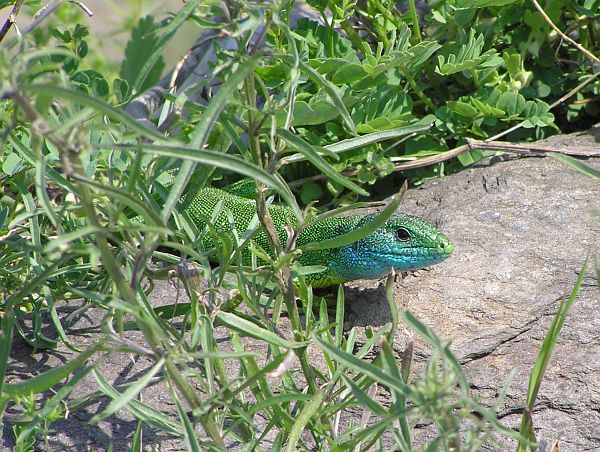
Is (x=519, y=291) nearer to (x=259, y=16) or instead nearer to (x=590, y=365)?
(x=590, y=365)

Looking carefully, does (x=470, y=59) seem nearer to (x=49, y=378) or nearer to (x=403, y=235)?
(x=403, y=235)

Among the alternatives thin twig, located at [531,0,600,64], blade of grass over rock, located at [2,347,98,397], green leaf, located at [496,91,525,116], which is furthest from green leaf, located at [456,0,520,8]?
blade of grass over rock, located at [2,347,98,397]

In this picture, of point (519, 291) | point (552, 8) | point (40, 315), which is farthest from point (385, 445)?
point (552, 8)

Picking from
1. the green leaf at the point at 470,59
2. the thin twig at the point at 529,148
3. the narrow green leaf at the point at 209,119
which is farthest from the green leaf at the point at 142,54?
the thin twig at the point at 529,148

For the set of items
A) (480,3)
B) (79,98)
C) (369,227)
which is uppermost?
(79,98)

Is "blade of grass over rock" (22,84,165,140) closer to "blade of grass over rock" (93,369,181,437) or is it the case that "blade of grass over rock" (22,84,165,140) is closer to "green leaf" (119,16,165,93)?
Result: "green leaf" (119,16,165,93)

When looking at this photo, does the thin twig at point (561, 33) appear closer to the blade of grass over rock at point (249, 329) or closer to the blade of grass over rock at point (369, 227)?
the blade of grass over rock at point (369, 227)

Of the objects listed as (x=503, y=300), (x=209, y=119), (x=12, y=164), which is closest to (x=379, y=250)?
(x=503, y=300)
